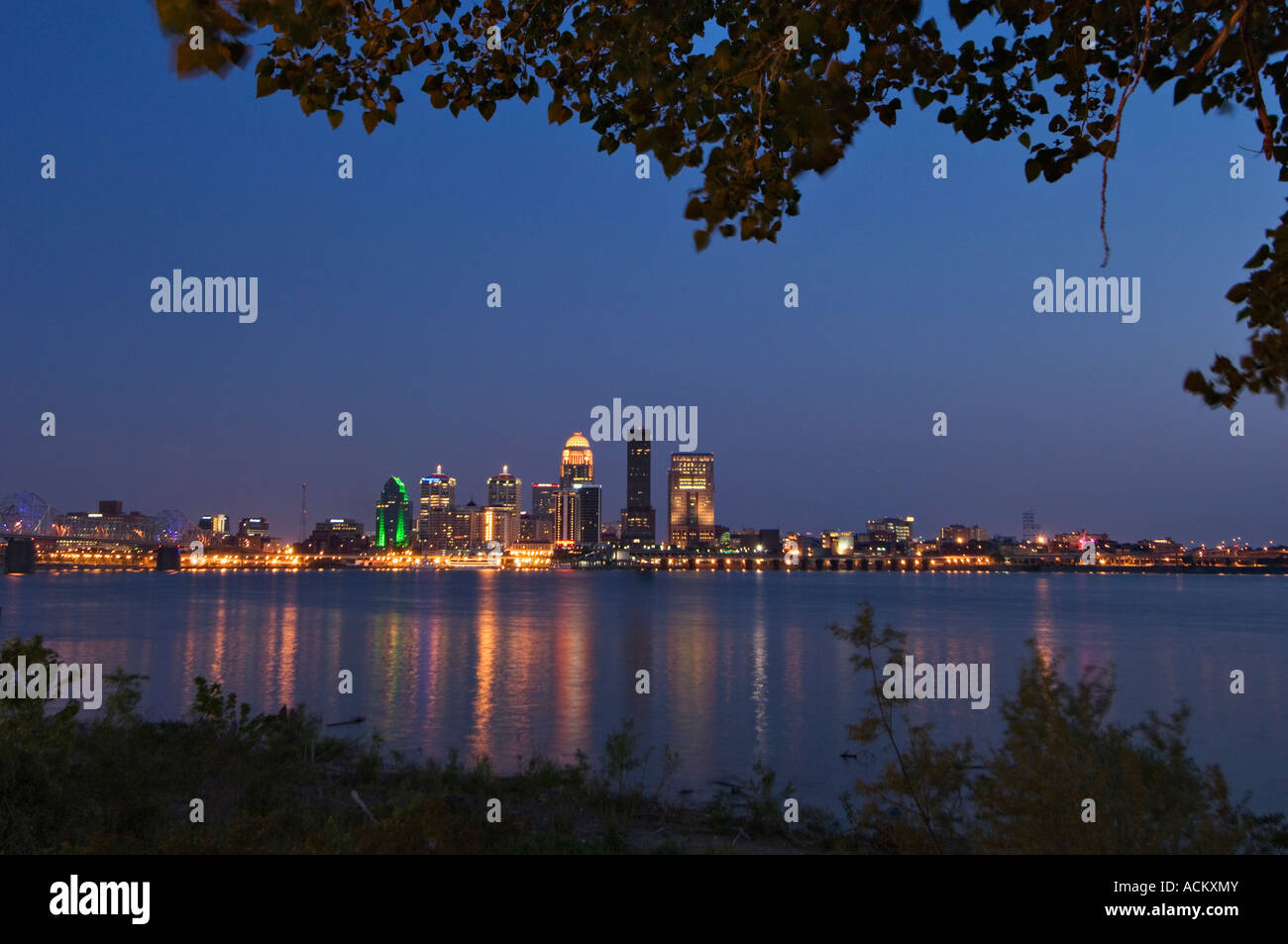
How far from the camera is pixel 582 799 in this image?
50.9ft

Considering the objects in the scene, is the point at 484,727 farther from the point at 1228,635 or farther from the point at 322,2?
the point at 1228,635

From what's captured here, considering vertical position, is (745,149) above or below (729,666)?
above

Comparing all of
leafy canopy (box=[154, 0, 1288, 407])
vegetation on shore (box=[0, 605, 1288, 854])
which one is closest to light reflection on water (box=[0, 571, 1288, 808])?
vegetation on shore (box=[0, 605, 1288, 854])

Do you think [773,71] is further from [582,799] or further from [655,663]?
[655,663]

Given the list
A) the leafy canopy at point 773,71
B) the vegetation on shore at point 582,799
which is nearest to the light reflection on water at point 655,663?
the vegetation on shore at point 582,799

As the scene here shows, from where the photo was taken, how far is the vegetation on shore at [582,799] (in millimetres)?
9164

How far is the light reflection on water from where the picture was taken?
86.9 ft

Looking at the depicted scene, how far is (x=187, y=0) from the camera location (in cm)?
231

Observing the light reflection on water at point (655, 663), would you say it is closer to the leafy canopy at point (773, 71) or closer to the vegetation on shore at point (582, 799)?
the vegetation on shore at point (582, 799)

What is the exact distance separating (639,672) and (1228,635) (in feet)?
155

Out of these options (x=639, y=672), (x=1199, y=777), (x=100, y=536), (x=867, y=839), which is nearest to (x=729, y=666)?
(x=639, y=672)

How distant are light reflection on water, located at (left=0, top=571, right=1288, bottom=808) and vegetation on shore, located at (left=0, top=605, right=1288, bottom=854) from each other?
6.32 meters

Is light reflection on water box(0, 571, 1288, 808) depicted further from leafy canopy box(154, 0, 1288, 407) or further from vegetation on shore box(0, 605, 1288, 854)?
leafy canopy box(154, 0, 1288, 407)

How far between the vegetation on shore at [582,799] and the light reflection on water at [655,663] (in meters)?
6.32
